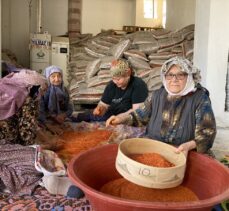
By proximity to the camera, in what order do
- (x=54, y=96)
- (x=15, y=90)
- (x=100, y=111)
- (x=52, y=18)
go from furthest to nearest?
(x=52, y=18)
(x=54, y=96)
(x=100, y=111)
(x=15, y=90)

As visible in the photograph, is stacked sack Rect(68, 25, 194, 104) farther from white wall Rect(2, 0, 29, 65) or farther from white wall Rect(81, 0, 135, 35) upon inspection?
white wall Rect(81, 0, 135, 35)

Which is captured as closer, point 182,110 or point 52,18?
point 182,110

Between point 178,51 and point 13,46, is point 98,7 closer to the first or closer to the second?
point 13,46

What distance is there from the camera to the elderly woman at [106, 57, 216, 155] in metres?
1.88

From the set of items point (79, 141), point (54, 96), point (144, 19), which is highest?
point (144, 19)

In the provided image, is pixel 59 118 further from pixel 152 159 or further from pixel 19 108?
pixel 152 159

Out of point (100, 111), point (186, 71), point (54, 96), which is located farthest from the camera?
point (54, 96)

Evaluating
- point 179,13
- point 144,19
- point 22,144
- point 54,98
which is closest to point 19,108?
point 22,144

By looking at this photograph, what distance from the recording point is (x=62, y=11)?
7.69 meters

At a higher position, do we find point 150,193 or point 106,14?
point 106,14

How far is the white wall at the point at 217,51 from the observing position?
3.51 meters

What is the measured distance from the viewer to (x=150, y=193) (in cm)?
150

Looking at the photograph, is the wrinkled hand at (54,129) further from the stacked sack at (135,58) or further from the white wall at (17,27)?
the white wall at (17,27)

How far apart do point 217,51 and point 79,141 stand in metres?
1.70
